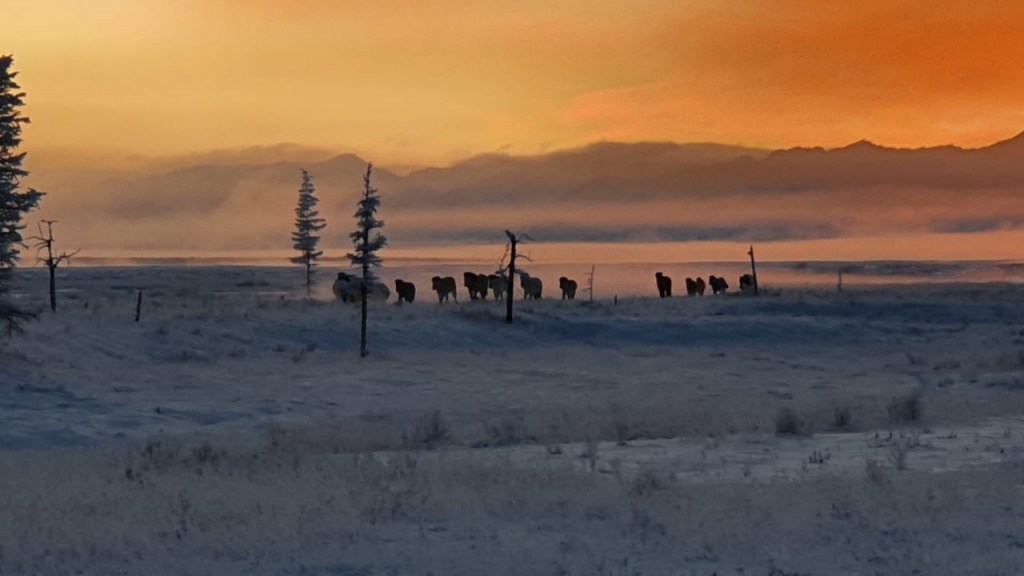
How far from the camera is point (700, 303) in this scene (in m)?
56.3

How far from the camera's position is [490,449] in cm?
1711

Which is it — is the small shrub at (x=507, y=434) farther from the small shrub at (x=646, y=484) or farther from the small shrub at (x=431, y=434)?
the small shrub at (x=646, y=484)

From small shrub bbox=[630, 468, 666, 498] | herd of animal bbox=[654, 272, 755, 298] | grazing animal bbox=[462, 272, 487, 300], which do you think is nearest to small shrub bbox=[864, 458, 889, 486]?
small shrub bbox=[630, 468, 666, 498]

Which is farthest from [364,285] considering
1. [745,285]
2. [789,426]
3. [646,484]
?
[745,285]

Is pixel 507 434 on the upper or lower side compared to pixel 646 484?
lower

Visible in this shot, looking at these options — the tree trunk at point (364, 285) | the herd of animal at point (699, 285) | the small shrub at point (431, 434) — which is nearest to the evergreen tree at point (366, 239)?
the tree trunk at point (364, 285)

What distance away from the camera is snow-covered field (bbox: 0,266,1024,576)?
9.16 m

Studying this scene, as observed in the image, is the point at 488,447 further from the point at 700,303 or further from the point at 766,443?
the point at 700,303

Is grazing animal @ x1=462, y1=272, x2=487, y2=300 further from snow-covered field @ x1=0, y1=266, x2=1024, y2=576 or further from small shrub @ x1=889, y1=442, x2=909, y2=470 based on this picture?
small shrub @ x1=889, y1=442, x2=909, y2=470

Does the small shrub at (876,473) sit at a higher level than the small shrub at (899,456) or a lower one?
higher

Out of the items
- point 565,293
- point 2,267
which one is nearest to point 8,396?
point 2,267

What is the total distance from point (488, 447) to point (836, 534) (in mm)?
8937

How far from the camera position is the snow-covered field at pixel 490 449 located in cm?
916

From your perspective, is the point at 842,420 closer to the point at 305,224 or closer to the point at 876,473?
the point at 876,473
